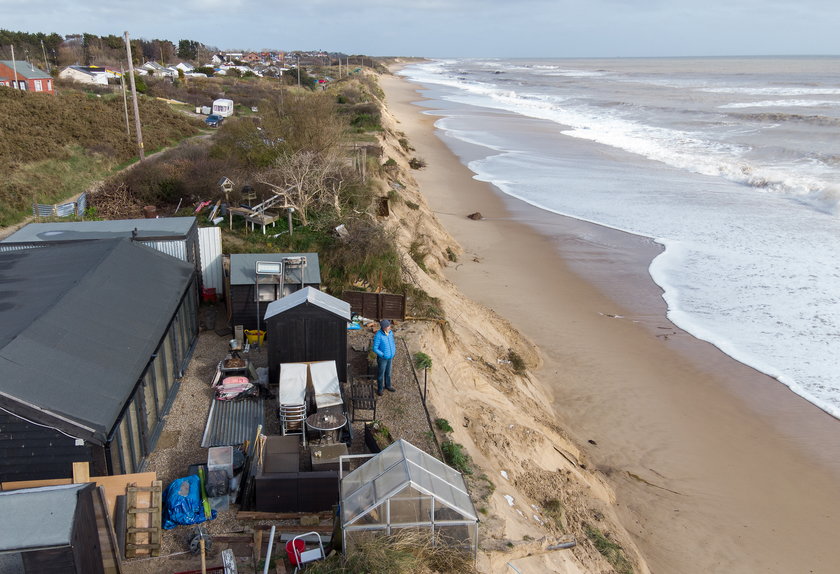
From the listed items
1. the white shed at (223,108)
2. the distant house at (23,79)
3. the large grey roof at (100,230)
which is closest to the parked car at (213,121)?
the white shed at (223,108)

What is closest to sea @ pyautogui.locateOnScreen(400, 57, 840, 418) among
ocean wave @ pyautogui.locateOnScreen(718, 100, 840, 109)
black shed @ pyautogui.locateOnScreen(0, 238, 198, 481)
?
ocean wave @ pyautogui.locateOnScreen(718, 100, 840, 109)

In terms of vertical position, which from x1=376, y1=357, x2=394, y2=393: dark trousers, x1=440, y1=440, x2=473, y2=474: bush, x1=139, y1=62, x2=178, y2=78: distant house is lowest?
x1=440, y1=440, x2=473, y2=474: bush

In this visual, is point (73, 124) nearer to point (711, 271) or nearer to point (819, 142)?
point (711, 271)

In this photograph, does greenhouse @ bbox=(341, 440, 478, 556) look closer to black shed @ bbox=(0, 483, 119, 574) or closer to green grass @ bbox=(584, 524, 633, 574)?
black shed @ bbox=(0, 483, 119, 574)

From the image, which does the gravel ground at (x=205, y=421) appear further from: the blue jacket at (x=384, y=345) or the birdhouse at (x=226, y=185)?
the birdhouse at (x=226, y=185)

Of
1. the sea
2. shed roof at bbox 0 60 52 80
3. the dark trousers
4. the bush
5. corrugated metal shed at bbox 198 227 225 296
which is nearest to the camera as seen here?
the bush

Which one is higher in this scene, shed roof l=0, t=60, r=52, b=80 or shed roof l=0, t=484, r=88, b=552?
shed roof l=0, t=60, r=52, b=80
